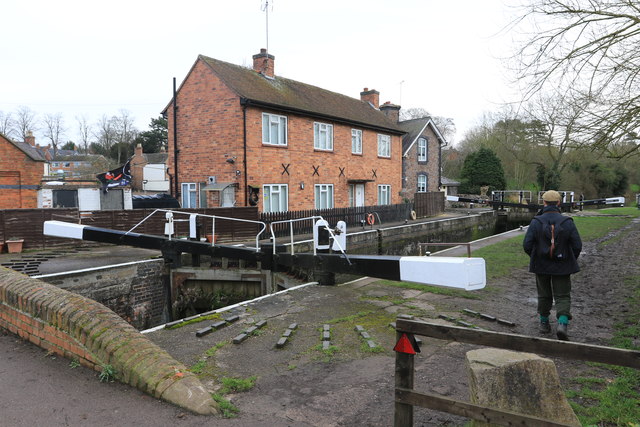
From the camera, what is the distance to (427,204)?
28.0 metres

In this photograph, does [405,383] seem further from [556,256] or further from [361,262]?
[556,256]

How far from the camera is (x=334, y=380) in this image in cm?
420

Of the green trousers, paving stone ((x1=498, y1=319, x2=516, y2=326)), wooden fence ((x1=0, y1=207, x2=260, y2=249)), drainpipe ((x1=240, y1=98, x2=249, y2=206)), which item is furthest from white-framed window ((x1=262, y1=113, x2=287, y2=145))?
the green trousers

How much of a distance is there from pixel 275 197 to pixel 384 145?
1034 cm

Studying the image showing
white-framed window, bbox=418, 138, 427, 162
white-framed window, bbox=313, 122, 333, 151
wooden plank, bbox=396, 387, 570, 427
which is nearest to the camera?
wooden plank, bbox=396, 387, 570, 427

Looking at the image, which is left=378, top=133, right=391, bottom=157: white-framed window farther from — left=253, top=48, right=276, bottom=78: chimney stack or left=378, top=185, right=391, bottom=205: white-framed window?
left=253, top=48, right=276, bottom=78: chimney stack

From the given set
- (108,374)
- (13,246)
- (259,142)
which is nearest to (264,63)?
Answer: (259,142)

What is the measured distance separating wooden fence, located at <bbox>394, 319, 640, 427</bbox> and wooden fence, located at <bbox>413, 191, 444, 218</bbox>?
969 inches

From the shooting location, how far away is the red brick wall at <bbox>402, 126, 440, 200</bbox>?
28.9 m

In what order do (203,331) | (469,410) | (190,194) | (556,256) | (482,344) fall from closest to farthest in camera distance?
(469,410)
(482,344)
(556,256)
(203,331)
(190,194)

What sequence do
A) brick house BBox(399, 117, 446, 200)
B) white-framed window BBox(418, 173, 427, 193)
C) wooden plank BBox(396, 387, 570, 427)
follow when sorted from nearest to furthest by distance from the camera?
wooden plank BBox(396, 387, 570, 427) < brick house BBox(399, 117, 446, 200) < white-framed window BBox(418, 173, 427, 193)

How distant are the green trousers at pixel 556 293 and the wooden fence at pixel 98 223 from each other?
1102 centimetres

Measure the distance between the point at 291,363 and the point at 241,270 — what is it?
22.9 feet

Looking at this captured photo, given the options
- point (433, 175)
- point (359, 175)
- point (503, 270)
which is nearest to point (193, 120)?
point (359, 175)
